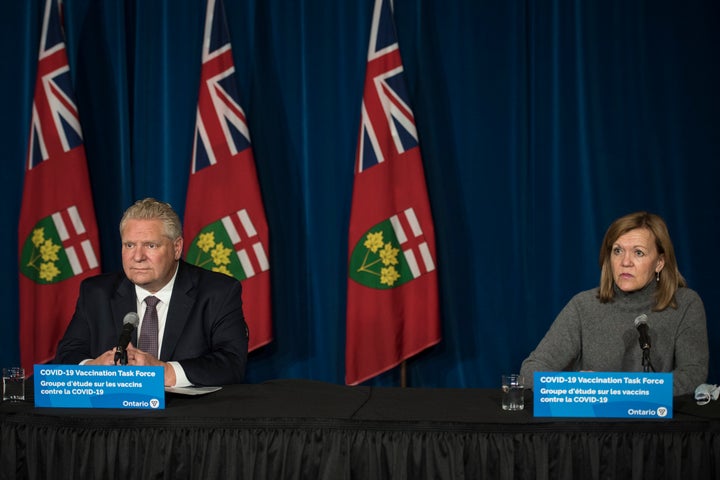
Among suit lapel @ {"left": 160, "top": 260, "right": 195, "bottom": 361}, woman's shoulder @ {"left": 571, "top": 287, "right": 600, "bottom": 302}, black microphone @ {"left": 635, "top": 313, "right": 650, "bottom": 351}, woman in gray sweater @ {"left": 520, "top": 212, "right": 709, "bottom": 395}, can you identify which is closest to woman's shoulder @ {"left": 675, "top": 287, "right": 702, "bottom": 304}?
woman in gray sweater @ {"left": 520, "top": 212, "right": 709, "bottom": 395}

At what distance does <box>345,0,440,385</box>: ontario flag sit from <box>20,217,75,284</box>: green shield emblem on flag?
1.68m

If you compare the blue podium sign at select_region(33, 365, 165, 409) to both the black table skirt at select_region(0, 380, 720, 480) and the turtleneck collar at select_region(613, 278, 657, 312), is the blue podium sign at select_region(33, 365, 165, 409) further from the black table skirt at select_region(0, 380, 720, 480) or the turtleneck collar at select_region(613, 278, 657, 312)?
the turtleneck collar at select_region(613, 278, 657, 312)

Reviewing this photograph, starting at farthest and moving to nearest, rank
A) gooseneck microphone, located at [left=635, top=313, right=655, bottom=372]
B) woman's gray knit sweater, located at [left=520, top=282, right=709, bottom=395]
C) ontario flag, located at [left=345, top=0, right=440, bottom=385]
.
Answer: ontario flag, located at [left=345, top=0, right=440, bottom=385]
woman's gray knit sweater, located at [left=520, top=282, right=709, bottom=395]
gooseneck microphone, located at [left=635, top=313, right=655, bottom=372]

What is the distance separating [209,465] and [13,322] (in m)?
3.46

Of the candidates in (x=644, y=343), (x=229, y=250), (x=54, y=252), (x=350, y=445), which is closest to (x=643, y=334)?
(x=644, y=343)

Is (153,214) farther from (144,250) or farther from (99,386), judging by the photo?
(99,386)

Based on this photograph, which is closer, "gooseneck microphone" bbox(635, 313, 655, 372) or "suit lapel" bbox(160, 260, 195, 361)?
"gooseneck microphone" bbox(635, 313, 655, 372)

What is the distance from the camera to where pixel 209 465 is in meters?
2.28

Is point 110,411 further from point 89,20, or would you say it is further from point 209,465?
point 89,20

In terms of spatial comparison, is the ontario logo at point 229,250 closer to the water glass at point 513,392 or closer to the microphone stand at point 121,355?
the microphone stand at point 121,355

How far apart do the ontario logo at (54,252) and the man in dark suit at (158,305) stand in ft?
5.63

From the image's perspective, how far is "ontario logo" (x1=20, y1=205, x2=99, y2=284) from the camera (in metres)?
4.70

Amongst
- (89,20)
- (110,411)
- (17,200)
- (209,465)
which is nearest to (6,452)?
(110,411)

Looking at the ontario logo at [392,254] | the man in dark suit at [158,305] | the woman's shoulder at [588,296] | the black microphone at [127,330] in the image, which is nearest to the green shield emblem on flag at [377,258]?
the ontario logo at [392,254]
